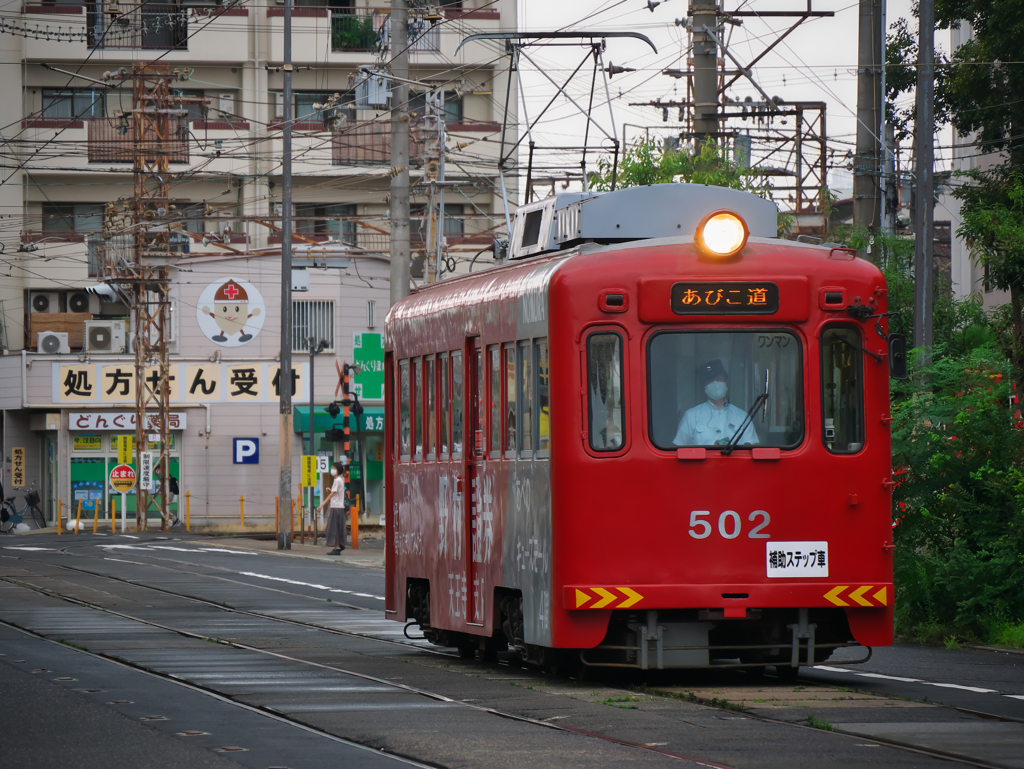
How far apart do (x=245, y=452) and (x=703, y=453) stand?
4225 cm

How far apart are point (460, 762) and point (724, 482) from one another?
3553mm

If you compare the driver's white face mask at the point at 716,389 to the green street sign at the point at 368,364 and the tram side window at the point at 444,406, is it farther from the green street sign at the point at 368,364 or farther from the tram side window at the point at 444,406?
the green street sign at the point at 368,364

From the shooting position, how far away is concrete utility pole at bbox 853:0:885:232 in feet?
90.3

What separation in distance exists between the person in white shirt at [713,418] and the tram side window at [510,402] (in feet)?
4.55

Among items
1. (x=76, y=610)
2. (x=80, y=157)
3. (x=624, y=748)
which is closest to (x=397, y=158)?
(x=76, y=610)

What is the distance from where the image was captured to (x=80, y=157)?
186ft

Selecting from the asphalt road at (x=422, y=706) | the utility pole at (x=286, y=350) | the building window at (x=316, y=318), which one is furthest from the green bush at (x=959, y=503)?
the building window at (x=316, y=318)

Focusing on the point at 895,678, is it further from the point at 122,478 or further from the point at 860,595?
the point at 122,478

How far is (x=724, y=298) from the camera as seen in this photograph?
11.2 metres

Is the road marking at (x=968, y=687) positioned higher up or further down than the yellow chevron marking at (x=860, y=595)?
further down

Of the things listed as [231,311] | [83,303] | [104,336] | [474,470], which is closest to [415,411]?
[474,470]

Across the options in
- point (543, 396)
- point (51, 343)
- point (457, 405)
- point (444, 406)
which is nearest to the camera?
point (543, 396)

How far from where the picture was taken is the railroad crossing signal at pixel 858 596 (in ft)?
36.2

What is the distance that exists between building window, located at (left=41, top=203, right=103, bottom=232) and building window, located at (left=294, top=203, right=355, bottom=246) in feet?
21.7
